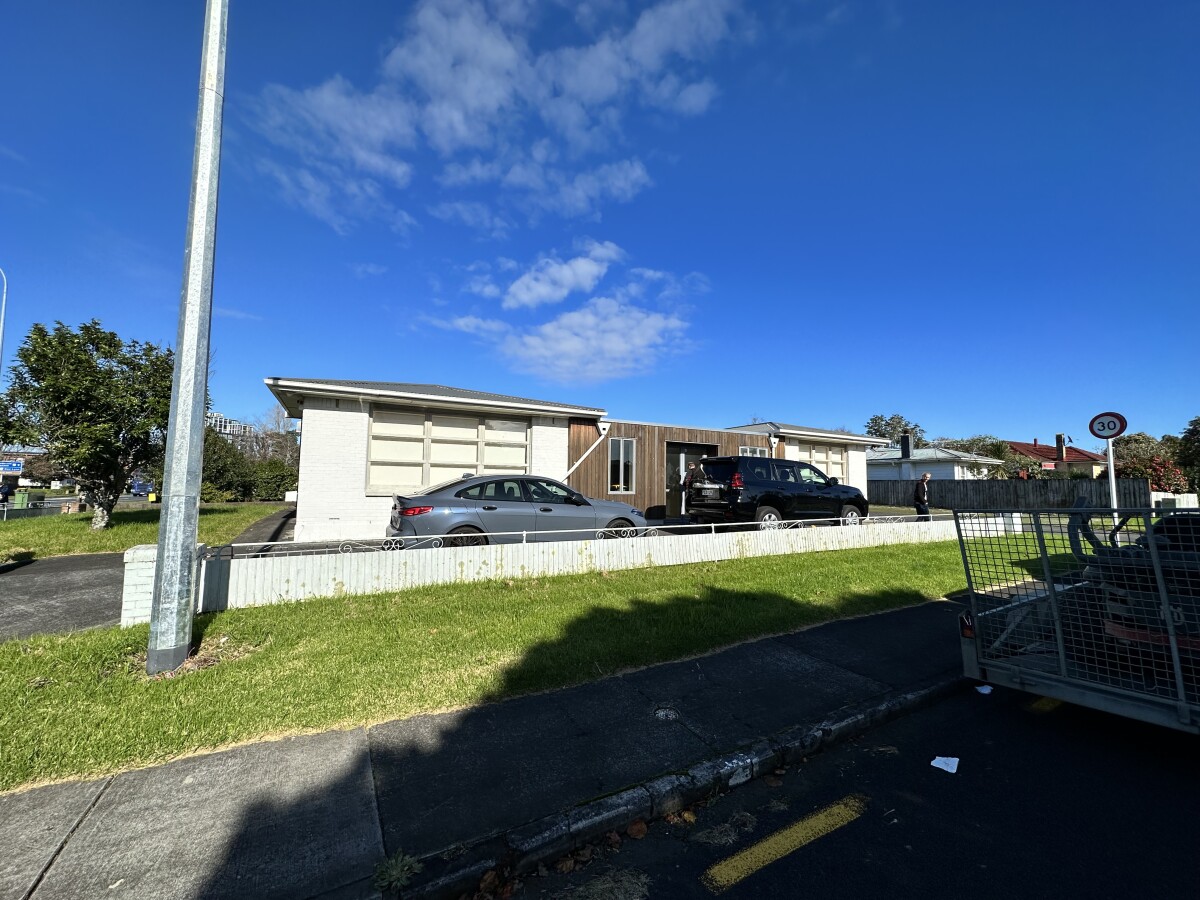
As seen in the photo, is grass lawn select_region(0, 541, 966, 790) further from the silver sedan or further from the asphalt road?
the asphalt road

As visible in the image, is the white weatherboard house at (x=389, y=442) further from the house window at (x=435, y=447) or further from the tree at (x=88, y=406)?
the tree at (x=88, y=406)

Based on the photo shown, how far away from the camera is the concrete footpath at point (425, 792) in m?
2.36

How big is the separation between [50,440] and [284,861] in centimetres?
1419

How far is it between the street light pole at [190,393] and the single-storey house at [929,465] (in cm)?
3590

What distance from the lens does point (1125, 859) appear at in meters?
2.54

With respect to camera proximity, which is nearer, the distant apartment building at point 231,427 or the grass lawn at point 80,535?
the grass lawn at point 80,535

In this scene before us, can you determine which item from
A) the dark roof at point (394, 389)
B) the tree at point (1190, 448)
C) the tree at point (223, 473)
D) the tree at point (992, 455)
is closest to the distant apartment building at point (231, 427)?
the tree at point (223, 473)

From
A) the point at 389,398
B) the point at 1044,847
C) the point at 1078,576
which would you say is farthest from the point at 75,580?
the point at 1078,576

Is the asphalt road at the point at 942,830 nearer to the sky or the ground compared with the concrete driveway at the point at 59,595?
nearer to the ground

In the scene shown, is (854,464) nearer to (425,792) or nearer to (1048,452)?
(425,792)

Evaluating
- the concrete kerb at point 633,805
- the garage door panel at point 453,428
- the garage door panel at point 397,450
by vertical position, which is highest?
the garage door panel at point 453,428

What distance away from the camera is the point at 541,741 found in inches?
135

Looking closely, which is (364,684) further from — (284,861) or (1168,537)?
(1168,537)

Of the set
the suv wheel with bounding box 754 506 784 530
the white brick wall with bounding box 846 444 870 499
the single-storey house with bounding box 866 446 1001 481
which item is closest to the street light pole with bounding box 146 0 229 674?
the suv wheel with bounding box 754 506 784 530
